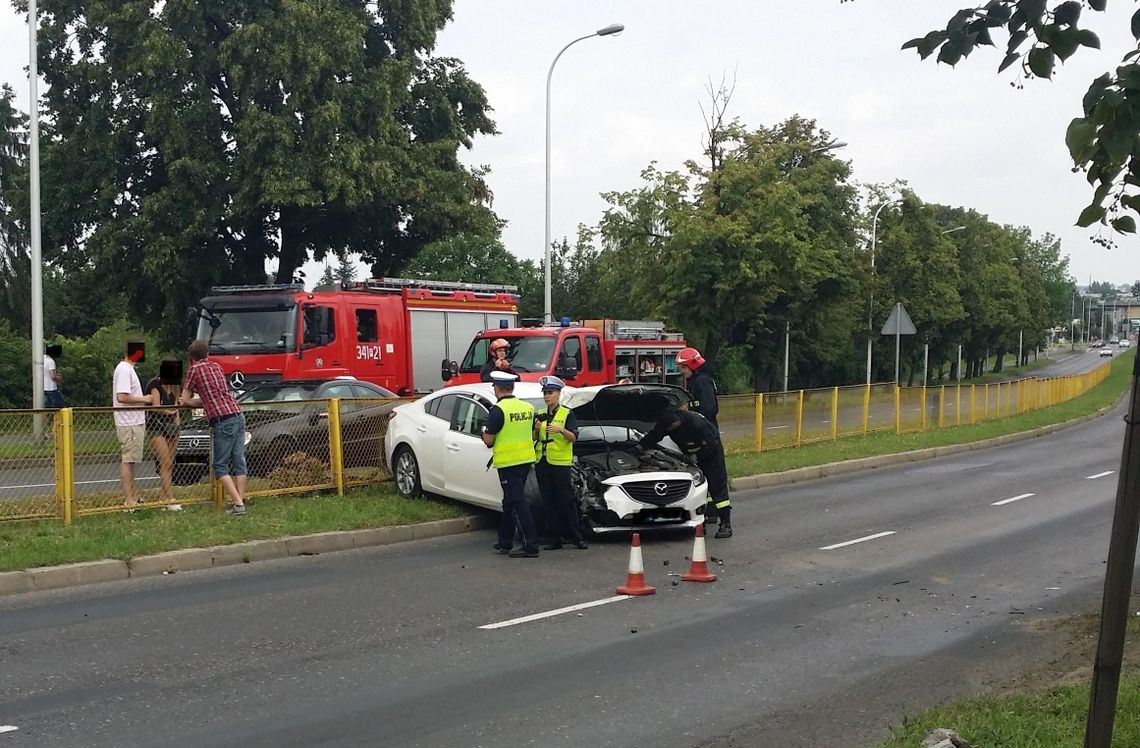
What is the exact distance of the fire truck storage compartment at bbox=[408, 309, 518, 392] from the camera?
→ 22031 millimetres

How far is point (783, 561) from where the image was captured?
1103cm

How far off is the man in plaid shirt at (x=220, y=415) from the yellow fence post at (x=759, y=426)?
36.3ft

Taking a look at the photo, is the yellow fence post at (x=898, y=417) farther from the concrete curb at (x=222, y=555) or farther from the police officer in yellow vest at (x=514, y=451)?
the police officer in yellow vest at (x=514, y=451)

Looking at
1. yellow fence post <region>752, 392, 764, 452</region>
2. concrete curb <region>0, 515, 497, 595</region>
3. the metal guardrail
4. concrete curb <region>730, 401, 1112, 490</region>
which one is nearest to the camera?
concrete curb <region>0, 515, 497, 595</region>

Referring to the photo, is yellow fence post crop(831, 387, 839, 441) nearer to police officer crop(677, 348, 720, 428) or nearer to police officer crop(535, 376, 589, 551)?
police officer crop(677, 348, 720, 428)

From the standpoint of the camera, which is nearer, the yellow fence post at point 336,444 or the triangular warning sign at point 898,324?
the yellow fence post at point 336,444

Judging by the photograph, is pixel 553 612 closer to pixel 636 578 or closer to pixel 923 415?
pixel 636 578

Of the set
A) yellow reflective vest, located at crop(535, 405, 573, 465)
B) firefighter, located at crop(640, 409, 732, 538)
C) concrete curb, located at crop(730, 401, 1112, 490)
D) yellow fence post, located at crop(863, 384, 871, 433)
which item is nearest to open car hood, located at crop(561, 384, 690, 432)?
firefighter, located at crop(640, 409, 732, 538)

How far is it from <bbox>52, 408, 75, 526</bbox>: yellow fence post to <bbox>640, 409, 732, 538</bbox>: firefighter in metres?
5.87

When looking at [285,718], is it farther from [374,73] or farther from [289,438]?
[374,73]

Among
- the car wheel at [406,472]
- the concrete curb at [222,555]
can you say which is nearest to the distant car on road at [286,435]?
the car wheel at [406,472]

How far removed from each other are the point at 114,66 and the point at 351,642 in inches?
892

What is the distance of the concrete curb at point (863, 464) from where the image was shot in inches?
709

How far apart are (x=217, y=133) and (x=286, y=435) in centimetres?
1563
